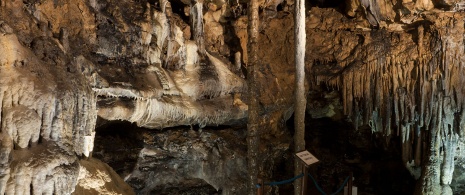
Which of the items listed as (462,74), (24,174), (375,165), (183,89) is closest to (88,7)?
(183,89)

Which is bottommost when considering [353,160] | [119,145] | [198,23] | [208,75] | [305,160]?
[353,160]

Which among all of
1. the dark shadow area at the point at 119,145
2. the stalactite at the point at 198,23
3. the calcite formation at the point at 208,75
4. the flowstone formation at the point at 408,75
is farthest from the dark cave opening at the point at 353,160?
the dark shadow area at the point at 119,145

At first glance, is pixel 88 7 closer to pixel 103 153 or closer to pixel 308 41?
pixel 103 153

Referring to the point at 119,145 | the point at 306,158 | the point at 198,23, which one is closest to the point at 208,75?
the point at 198,23

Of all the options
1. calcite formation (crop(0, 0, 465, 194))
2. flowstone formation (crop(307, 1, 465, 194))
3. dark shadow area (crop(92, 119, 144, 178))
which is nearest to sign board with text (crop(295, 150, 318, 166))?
calcite formation (crop(0, 0, 465, 194))

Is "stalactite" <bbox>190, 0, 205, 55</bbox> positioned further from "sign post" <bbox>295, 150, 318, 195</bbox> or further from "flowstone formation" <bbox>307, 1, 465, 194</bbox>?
"sign post" <bbox>295, 150, 318, 195</bbox>

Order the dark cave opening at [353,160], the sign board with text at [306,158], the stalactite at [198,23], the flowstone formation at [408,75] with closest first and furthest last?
the sign board with text at [306,158] → the flowstone formation at [408,75] → the stalactite at [198,23] → the dark cave opening at [353,160]

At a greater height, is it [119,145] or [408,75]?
[408,75]

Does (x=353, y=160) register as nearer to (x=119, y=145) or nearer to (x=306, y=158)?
(x=119, y=145)

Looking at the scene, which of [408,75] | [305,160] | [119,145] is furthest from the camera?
[408,75]

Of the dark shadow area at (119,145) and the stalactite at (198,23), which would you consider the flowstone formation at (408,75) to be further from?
the dark shadow area at (119,145)

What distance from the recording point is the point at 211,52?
34.2 ft

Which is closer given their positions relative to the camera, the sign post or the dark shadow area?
the sign post

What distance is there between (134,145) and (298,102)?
363 cm
